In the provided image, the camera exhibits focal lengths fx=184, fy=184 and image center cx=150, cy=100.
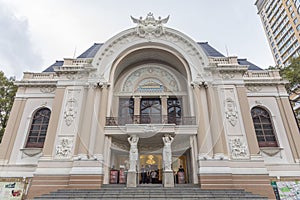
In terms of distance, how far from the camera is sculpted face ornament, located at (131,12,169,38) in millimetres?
13758

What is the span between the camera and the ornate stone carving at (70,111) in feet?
37.9

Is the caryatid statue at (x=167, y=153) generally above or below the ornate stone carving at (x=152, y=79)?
below

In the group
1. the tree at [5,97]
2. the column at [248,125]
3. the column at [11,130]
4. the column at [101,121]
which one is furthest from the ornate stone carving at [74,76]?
the column at [248,125]

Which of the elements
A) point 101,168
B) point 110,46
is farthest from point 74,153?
point 110,46

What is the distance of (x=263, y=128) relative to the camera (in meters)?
12.9

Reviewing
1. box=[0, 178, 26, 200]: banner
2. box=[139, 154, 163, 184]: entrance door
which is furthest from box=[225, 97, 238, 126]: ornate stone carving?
box=[0, 178, 26, 200]: banner

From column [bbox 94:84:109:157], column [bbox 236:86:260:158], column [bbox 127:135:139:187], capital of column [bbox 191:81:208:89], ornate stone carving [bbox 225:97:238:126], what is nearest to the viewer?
column [bbox 127:135:139:187]

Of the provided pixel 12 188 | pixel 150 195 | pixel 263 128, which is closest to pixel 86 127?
pixel 150 195

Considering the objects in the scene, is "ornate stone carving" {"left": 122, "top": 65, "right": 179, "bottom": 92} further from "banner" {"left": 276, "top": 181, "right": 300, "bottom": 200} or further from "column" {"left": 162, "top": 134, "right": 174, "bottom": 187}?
"banner" {"left": 276, "top": 181, "right": 300, "bottom": 200}

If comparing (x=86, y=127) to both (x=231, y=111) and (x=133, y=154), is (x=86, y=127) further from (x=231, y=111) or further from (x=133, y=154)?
(x=231, y=111)

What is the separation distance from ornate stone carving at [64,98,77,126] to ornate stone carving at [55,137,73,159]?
1014 millimetres

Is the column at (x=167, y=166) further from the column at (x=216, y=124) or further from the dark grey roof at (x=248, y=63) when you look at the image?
the dark grey roof at (x=248, y=63)

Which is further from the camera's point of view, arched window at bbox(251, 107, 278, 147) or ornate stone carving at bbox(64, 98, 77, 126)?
arched window at bbox(251, 107, 278, 147)

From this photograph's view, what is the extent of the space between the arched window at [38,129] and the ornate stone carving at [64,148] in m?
2.44
